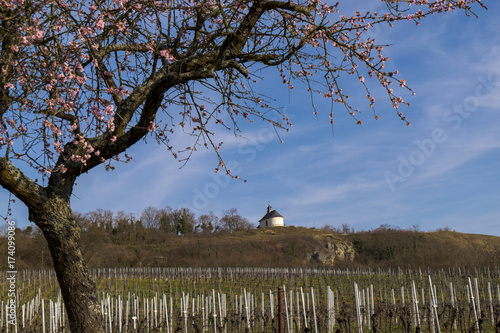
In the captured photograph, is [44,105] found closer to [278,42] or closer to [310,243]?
[278,42]

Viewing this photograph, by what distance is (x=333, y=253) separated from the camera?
170 ft

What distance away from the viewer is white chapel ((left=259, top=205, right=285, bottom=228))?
3051 inches

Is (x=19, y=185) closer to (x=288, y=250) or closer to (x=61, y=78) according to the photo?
(x=61, y=78)

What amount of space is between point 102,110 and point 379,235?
5218 centimetres

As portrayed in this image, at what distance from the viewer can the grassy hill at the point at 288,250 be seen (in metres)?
36.5

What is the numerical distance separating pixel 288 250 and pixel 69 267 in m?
46.3

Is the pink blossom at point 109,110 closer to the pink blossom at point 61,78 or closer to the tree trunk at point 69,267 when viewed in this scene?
the pink blossom at point 61,78

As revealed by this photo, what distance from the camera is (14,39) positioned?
4746 millimetres

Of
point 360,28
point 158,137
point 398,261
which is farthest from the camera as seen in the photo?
point 398,261

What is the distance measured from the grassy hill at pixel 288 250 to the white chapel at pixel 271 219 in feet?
50.7

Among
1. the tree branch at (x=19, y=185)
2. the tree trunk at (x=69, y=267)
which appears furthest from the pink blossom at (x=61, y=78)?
the tree trunk at (x=69, y=267)

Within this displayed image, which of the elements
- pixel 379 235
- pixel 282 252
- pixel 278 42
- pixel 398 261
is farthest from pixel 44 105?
pixel 379 235
